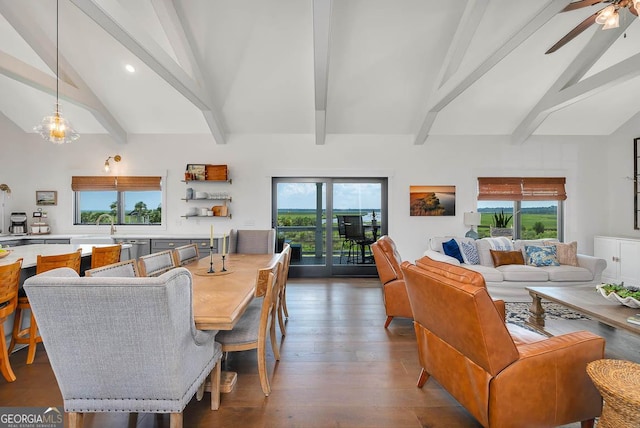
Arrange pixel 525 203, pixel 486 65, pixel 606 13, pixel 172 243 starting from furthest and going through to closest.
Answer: pixel 525 203, pixel 172 243, pixel 486 65, pixel 606 13

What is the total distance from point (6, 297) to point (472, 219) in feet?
19.0

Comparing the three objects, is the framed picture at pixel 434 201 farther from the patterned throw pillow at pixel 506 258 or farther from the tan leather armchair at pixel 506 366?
the tan leather armchair at pixel 506 366

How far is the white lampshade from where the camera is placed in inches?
199

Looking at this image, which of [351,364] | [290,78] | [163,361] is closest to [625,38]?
[290,78]

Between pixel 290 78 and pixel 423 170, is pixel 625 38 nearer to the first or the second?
pixel 423 170

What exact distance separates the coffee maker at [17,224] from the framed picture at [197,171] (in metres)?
2.98

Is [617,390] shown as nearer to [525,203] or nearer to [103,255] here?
[103,255]

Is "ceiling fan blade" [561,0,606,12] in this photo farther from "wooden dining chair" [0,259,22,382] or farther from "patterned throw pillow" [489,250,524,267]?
"wooden dining chair" [0,259,22,382]

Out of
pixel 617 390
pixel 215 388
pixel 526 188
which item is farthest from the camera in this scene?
pixel 526 188

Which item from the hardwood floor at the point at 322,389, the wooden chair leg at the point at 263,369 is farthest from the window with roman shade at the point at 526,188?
the wooden chair leg at the point at 263,369

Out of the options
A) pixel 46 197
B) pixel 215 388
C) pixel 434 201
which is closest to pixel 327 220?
pixel 434 201

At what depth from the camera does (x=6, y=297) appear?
6.89 ft

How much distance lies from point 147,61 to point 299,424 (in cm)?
380

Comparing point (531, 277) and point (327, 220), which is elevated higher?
point (327, 220)
